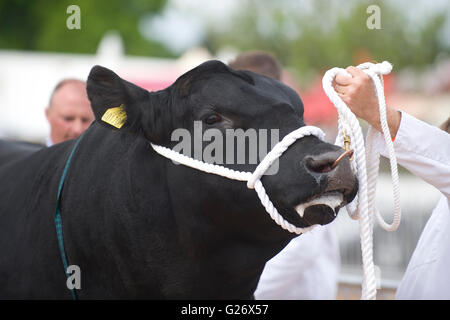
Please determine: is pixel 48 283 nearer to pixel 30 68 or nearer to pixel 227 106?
pixel 227 106

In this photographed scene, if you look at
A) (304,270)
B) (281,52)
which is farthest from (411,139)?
(281,52)

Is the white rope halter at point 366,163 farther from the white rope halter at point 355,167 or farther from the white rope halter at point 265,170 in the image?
the white rope halter at point 265,170

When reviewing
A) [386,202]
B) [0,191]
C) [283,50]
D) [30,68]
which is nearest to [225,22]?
[283,50]

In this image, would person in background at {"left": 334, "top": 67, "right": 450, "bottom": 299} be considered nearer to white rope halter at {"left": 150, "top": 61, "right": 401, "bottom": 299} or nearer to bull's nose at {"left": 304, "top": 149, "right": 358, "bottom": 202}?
white rope halter at {"left": 150, "top": 61, "right": 401, "bottom": 299}

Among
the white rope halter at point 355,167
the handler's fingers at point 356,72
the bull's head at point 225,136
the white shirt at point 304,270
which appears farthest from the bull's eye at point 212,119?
the white shirt at point 304,270

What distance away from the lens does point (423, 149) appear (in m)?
2.73

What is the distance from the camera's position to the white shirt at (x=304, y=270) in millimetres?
4121

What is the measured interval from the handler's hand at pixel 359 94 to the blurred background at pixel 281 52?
141 inches

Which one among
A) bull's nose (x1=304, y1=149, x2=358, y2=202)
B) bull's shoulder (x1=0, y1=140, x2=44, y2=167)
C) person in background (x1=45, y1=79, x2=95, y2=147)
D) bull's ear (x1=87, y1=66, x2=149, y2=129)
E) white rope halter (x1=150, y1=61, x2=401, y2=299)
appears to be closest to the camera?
bull's nose (x1=304, y1=149, x2=358, y2=202)

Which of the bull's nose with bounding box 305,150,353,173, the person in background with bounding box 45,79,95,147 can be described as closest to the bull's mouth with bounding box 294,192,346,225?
the bull's nose with bounding box 305,150,353,173

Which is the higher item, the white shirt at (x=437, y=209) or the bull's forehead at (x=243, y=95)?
the bull's forehead at (x=243, y=95)

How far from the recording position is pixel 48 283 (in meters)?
2.93

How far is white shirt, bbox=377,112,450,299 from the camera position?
8.93ft
